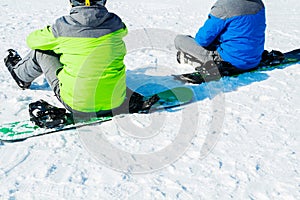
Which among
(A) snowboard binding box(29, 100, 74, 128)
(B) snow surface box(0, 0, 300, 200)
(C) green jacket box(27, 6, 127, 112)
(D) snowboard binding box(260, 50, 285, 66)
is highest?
(C) green jacket box(27, 6, 127, 112)

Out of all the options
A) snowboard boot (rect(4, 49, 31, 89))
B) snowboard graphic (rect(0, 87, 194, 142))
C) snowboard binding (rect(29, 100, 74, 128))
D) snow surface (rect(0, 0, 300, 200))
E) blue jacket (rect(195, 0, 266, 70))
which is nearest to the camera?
snow surface (rect(0, 0, 300, 200))

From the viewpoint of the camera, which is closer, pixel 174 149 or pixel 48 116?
pixel 174 149

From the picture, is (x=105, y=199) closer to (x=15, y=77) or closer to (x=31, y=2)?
(x=15, y=77)

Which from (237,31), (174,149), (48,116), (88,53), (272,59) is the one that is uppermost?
(88,53)

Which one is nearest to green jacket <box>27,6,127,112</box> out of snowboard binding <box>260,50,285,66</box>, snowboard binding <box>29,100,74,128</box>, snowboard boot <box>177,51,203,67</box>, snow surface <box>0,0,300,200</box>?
snowboard binding <box>29,100,74,128</box>

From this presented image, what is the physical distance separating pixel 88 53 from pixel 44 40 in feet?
1.43

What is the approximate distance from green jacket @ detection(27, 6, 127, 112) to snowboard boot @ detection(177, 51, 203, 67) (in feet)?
5.08

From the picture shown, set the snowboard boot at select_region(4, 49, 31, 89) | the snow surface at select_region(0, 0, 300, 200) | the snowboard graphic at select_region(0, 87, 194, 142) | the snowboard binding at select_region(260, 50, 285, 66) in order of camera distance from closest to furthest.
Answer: the snow surface at select_region(0, 0, 300, 200)
the snowboard graphic at select_region(0, 87, 194, 142)
the snowboard boot at select_region(4, 49, 31, 89)
the snowboard binding at select_region(260, 50, 285, 66)

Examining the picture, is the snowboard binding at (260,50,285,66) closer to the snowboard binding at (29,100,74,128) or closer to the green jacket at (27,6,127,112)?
the green jacket at (27,6,127,112)

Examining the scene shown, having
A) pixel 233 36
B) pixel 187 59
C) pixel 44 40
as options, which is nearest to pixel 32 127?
pixel 44 40

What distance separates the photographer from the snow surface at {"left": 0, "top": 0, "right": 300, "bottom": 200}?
274 cm

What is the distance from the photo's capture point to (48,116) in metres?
3.46

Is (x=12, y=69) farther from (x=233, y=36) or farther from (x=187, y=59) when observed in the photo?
(x=233, y=36)

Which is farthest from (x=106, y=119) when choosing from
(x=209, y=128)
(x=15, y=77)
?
(x=15, y=77)
